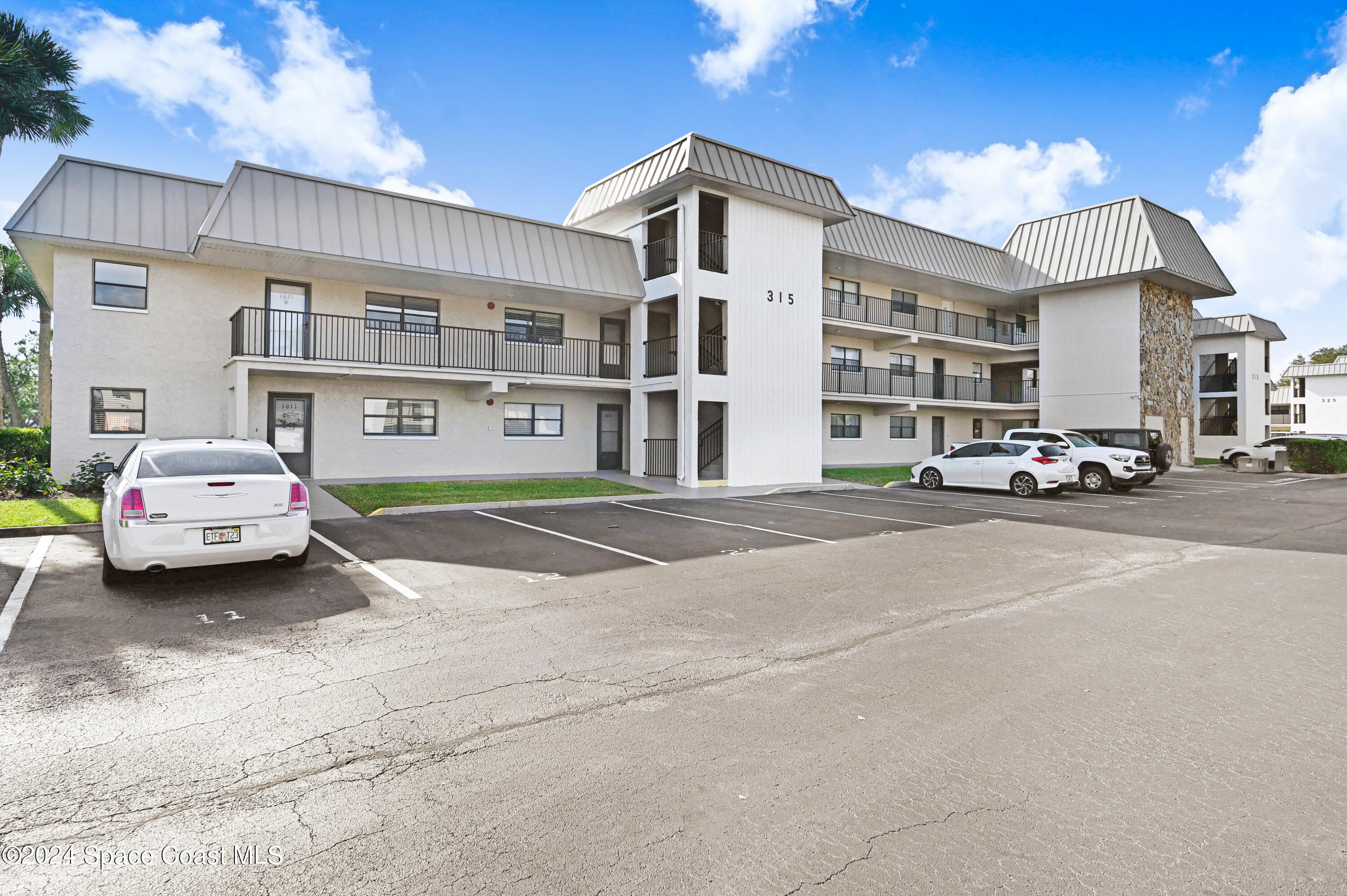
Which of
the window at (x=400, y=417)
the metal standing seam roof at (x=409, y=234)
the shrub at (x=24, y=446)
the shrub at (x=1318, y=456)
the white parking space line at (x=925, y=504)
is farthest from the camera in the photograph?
the shrub at (x=1318, y=456)

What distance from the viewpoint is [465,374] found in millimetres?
18531

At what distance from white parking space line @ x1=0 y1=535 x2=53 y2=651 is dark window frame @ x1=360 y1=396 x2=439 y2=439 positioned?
9.43 meters

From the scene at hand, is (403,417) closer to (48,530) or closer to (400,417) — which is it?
(400,417)

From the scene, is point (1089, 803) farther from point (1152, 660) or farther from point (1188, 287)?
point (1188, 287)

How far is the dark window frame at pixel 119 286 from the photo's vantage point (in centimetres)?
1569

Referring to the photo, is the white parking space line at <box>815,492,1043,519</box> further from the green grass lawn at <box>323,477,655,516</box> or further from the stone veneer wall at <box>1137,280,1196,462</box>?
the stone veneer wall at <box>1137,280,1196,462</box>

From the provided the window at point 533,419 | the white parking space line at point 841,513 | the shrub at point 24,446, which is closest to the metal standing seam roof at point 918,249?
the window at point 533,419

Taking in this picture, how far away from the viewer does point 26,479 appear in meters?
13.6

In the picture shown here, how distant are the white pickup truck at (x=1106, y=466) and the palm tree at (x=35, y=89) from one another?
3004cm

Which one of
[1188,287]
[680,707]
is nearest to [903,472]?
[1188,287]

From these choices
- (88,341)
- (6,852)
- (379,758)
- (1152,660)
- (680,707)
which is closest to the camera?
(6,852)

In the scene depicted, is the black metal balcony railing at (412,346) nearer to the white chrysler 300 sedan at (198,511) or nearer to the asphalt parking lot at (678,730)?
the asphalt parking lot at (678,730)

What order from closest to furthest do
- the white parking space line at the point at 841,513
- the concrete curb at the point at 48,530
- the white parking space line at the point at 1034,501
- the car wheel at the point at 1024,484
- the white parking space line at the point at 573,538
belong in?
the white parking space line at the point at 573,538
the concrete curb at the point at 48,530
the white parking space line at the point at 841,513
the white parking space line at the point at 1034,501
the car wheel at the point at 1024,484

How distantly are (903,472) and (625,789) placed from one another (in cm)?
2214
